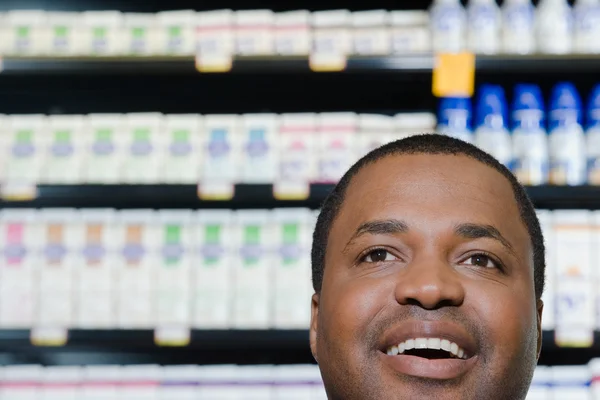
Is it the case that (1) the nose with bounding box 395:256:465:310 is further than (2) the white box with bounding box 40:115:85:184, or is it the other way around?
(2) the white box with bounding box 40:115:85:184

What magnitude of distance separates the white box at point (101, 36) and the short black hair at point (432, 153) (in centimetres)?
157

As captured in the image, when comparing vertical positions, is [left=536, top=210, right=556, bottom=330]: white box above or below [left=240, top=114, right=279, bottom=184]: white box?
below

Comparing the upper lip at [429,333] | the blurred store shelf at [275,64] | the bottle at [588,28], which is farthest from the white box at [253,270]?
the upper lip at [429,333]

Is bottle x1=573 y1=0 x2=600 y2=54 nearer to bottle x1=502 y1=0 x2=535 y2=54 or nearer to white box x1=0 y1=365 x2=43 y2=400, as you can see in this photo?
bottle x1=502 y1=0 x2=535 y2=54

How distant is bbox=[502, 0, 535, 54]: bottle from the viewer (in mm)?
2598

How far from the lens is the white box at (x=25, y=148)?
263 cm

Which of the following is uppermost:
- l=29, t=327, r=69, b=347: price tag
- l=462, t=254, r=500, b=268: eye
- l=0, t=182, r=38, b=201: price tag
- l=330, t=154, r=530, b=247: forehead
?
l=0, t=182, r=38, b=201: price tag

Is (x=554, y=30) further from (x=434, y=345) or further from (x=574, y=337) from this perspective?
(x=434, y=345)

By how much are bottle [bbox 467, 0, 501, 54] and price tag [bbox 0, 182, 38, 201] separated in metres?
1.44

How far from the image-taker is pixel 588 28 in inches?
103

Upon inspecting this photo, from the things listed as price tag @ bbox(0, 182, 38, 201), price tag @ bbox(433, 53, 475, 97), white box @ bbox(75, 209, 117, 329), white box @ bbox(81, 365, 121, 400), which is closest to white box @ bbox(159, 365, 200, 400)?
white box @ bbox(81, 365, 121, 400)

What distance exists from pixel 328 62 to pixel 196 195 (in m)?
0.58

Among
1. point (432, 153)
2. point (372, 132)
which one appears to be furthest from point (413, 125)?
point (432, 153)

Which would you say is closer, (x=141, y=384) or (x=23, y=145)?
(x=141, y=384)
